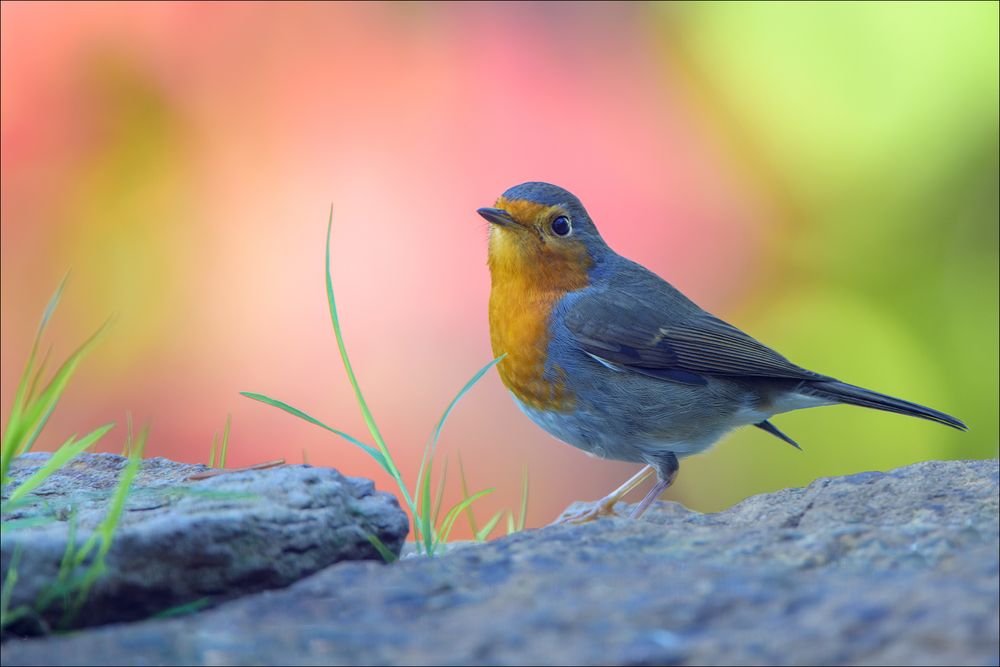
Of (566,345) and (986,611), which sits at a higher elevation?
(566,345)

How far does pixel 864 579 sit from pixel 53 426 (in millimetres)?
2992

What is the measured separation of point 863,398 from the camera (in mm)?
3359

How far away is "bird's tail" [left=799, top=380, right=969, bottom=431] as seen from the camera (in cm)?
321

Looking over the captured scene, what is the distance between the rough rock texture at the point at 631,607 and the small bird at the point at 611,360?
1181 millimetres

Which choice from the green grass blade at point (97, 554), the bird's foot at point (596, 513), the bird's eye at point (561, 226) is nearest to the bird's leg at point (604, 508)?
the bird's foot at point (596, 513)

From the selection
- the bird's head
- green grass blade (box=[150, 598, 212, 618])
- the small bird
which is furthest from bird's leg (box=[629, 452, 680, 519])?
green grass blade (box=[150, 598, 212, 618])

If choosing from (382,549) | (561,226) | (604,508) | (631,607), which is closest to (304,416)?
(382,549)

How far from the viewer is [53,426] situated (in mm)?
3713

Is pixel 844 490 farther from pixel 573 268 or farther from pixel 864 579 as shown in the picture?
pixel 573 268

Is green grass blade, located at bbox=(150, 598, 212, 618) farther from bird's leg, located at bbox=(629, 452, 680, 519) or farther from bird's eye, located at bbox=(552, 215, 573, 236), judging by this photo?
bird's eye, located at bbox=(552, 215, 573, 236)

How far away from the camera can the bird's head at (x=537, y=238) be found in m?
3.37

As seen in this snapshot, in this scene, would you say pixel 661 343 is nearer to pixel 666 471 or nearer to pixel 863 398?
pixel 666 471

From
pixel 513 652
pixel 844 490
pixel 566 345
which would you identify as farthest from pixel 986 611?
pixel 566 345

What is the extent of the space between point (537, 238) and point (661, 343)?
1.71ft
